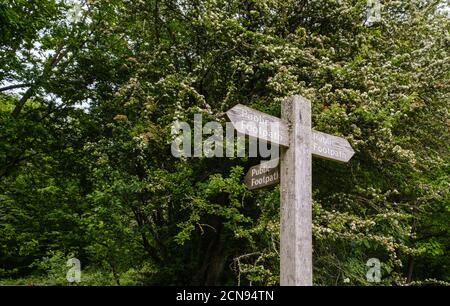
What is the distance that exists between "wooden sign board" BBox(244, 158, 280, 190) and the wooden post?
8 cm

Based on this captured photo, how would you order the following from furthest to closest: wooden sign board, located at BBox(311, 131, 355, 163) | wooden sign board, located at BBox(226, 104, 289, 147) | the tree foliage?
the tree foliage
wooden sign board, located at BBox(311, 131, 355, 163)
wooden sign board, located at BBox(226, 104, 289, 147)

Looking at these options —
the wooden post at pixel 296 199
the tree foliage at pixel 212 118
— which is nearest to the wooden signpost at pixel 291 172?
the wooden post at pixel 296 199

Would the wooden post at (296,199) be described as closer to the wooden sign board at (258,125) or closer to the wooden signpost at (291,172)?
the wooden signpost at (291,172)

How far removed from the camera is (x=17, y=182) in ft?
39.9

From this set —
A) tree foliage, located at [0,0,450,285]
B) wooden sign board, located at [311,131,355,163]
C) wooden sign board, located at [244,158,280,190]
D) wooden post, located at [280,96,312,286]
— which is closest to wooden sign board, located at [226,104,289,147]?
wooden post, located at [280,96,312,286]

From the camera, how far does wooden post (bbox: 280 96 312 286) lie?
4.19 m

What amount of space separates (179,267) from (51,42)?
19.7ft

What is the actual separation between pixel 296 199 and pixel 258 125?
0.77m

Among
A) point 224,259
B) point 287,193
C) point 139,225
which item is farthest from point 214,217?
point 287,193

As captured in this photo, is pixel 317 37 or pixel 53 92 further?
pixel 53 92

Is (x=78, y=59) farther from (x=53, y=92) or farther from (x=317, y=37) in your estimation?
(x=317, y=37)

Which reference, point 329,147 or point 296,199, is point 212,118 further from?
point 296,199

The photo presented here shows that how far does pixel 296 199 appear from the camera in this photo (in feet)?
14.0

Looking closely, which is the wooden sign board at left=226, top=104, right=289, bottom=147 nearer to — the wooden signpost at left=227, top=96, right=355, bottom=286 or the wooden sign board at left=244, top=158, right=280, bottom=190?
the wooden signpost at left=227, top=96, right=355, bottom=286
